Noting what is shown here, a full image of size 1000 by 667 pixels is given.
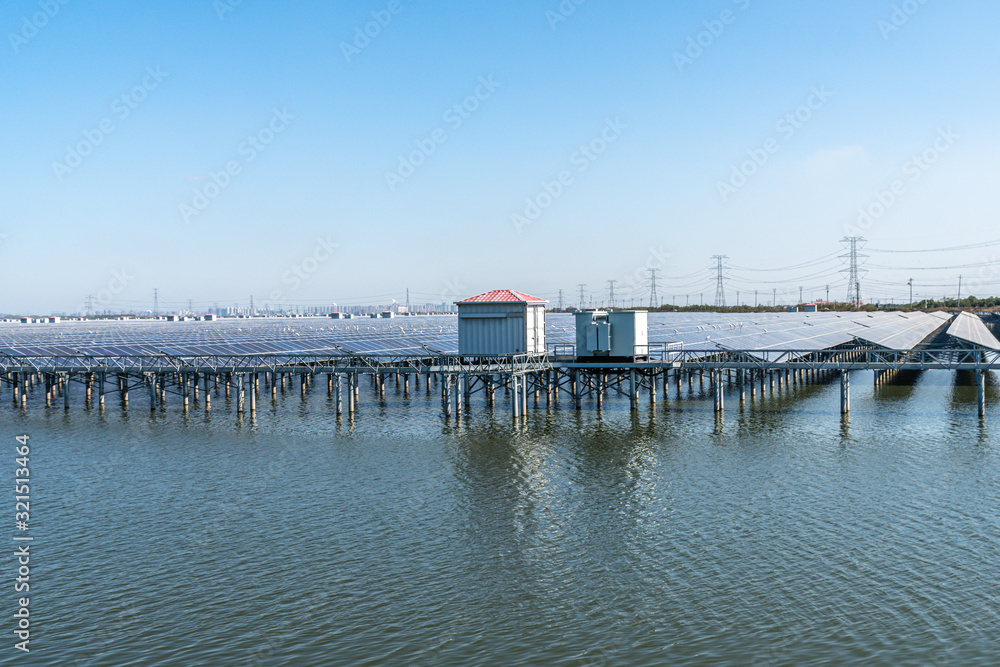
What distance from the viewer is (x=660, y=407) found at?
5756 cm

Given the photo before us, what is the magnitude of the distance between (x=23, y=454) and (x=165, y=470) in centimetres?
1023

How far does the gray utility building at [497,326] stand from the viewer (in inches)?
2092

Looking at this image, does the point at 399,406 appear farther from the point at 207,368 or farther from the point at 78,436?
the point at 78,436

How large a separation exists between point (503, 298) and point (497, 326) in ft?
7.08

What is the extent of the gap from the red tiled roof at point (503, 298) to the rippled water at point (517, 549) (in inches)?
460

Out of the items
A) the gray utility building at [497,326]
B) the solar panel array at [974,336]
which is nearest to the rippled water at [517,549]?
the gray utility building at [497,326]

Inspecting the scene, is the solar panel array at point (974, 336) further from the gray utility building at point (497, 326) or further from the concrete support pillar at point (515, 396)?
the concrete support pillar at point (515, 396)

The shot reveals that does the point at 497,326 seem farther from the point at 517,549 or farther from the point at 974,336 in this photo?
the point at 974,336

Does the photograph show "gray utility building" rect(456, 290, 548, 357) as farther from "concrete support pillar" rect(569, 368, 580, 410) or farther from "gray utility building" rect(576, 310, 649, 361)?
"concrete support pillar" rect(569, 368, 580, 410)

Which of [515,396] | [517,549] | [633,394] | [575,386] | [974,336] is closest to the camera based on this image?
[517,549]

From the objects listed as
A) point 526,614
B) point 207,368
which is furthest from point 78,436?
point 526,614

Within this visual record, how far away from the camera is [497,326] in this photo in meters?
53.4

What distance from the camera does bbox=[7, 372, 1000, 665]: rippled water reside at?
18.7 metres

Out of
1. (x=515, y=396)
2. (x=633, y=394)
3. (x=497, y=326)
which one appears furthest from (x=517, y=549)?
(x=633, y=394)
